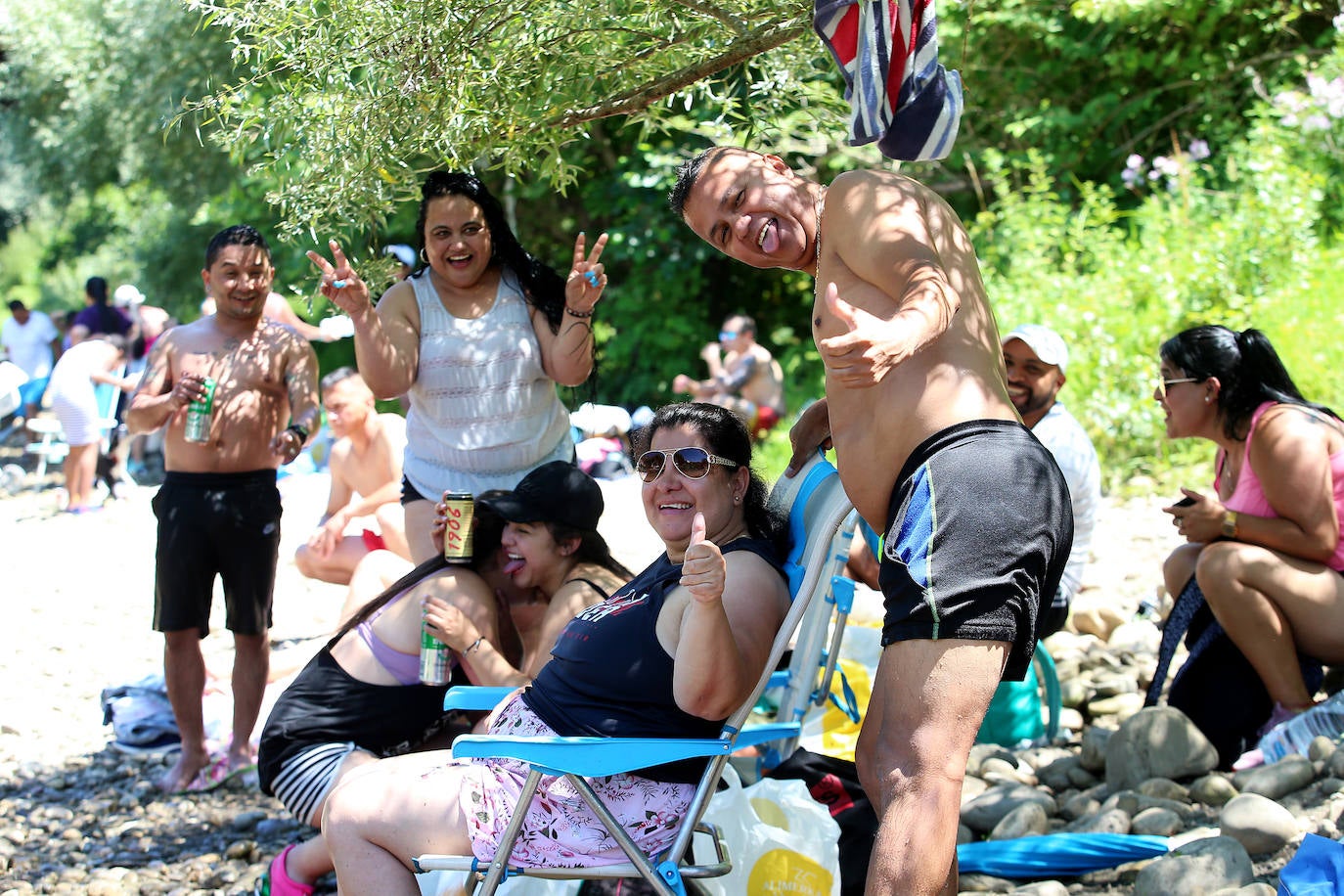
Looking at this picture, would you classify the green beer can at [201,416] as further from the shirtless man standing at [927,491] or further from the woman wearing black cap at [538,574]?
the shirtless man standing at [927,491]

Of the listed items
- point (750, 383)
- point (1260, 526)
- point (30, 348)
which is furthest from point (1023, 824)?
point (30, 348)

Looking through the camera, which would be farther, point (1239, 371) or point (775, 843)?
point (1239, 371)

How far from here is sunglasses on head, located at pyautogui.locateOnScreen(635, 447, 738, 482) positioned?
2820mm

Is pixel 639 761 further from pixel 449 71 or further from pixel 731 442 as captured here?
pixel 449 71

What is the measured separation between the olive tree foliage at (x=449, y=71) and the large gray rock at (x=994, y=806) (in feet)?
6.83

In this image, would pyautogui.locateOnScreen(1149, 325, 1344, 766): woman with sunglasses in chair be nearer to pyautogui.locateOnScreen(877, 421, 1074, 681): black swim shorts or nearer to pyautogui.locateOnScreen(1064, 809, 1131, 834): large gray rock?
pyautogui.locateOnScreen(1064, 809, 1131, 834): large gray rock

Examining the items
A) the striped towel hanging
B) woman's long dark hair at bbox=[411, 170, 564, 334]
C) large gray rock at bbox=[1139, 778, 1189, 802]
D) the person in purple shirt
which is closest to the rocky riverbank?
large gray rock at bbox=[1139, 778, 1189, 802]

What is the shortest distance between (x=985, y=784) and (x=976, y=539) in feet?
7.09

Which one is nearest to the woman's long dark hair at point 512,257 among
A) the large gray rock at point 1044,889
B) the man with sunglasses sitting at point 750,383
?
the large gray rock at point 1044,889

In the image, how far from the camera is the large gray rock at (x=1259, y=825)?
10.3 ft

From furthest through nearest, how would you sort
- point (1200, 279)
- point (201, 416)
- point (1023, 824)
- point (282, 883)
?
point (1200, 279) → point (201, 416) → point (1023, 824) → point (282, 883)

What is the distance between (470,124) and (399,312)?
2.75 ft

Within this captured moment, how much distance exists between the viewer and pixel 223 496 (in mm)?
4508

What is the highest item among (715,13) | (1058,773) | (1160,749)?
(715,13)
